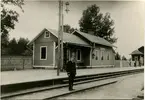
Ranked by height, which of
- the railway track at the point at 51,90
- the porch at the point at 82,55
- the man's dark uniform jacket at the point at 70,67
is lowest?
the railway track at the point at 51,90

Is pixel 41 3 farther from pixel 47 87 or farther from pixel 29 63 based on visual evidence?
pixel 29 63

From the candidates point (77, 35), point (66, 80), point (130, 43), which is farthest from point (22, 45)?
point (130, 43)

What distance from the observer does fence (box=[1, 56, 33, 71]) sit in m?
16.8

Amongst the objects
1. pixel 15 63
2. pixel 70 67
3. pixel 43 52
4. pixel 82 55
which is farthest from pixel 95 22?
pixel 70 67

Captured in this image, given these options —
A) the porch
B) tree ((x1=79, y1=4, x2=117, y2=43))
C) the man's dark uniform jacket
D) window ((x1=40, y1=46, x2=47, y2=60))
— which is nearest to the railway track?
the man's dark uniform jacket

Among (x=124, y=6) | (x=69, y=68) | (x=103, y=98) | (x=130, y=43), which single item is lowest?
(x=103, y=98)

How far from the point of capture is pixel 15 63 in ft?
58.3

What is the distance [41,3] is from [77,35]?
1649cm

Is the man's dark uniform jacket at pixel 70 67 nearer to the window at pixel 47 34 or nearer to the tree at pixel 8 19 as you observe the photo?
the tree at pixel 8 19

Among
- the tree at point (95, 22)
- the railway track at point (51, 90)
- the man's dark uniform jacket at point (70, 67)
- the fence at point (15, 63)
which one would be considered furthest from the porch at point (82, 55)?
the man's dark uniform jacket at point (70, 67)

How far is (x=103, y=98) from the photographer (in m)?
8.21

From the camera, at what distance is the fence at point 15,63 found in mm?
16766

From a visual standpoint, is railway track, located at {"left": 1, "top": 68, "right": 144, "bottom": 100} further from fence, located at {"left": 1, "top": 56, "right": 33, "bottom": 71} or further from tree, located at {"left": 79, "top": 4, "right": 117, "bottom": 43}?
tree, located at {"left": 79, "top": 4, "right": 117, "bottom": 43}

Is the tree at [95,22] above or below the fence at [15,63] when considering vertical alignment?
above
